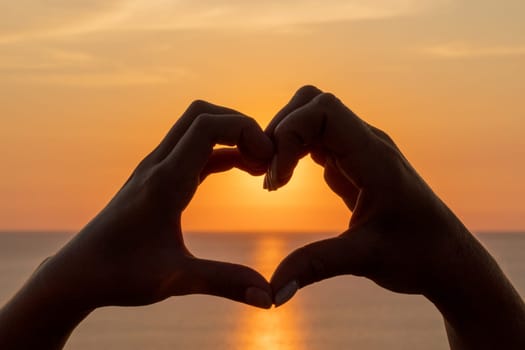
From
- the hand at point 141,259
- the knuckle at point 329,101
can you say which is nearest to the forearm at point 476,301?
the knuckle at point 329,101

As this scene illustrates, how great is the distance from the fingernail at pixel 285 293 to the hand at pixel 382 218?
155 millimetres

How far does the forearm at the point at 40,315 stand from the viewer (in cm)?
343

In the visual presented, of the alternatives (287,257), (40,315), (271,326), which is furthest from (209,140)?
(271,326)

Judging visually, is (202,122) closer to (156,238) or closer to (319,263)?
(156,238)

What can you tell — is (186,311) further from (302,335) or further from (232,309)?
(302,335)

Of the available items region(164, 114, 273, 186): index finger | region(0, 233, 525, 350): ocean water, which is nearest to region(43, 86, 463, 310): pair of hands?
region(164, 114, 273, 186): index finger

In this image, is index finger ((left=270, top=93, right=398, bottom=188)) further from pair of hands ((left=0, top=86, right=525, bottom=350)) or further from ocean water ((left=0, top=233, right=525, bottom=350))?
ocean water ((left=0, top=233, right=525, bottom=350))

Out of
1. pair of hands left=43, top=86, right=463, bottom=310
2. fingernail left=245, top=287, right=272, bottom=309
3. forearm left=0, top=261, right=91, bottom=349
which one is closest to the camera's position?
fingernail left=245, top=287, right=272, bottom=309

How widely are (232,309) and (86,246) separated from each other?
2834 inches

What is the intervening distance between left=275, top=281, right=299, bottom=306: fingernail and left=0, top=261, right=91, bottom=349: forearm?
0.71 m

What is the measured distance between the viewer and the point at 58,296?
134 inches

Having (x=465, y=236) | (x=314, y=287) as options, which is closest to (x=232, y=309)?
(x=314, y=287)

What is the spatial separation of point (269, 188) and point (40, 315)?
2.79 ft

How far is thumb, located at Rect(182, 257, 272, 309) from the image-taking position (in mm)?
3071
